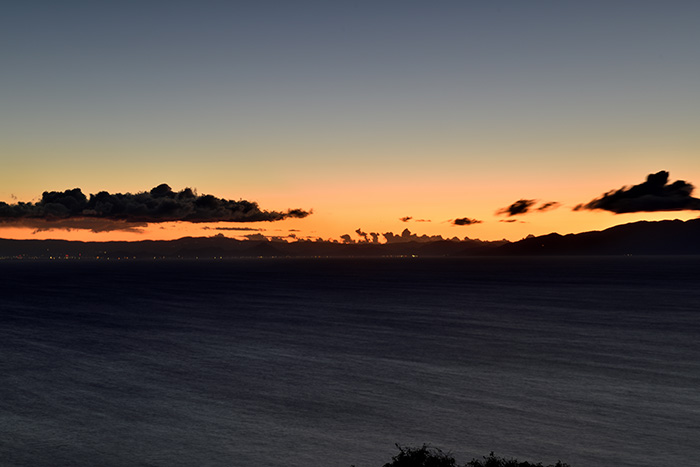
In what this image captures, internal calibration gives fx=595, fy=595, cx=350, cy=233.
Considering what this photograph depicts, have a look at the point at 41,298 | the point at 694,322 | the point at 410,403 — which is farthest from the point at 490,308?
the point at 41,298

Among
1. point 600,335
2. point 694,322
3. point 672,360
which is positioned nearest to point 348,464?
point 672,360

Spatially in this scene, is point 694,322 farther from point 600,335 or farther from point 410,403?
point 410,403

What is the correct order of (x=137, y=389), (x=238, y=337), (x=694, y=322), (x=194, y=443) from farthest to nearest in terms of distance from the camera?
(x=694, y=322) < (x=238, y=337) < (x=137, y=389) < (x=194, y=443)

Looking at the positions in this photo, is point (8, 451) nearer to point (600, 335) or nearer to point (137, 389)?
point (137, 389)

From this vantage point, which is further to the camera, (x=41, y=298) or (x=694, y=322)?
(x=41, y=298)

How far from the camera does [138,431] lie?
3625 centimetres

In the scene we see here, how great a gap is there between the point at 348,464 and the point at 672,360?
42103 mm

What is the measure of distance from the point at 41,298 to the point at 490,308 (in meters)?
107

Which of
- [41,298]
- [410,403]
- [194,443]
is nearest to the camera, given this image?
[194,443]

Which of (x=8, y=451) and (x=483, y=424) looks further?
(x=483, y=424)

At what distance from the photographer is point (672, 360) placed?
192 feet

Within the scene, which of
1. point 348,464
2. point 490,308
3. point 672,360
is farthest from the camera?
point 490,308

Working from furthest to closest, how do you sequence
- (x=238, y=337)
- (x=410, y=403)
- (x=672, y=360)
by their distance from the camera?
(x=238, y=337) < (x=672, y=360) < (x=410, y=403)

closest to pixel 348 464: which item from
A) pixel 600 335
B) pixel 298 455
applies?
pixel 298 455
